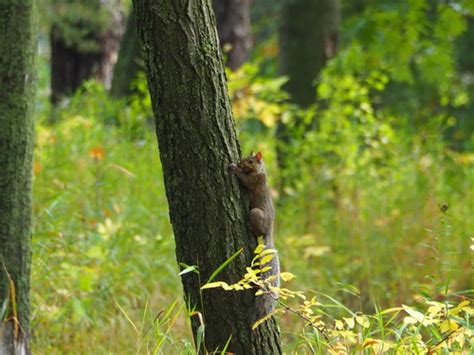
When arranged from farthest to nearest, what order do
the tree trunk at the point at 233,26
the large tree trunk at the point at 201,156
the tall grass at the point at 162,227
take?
the tree trunk at the point at 233,26 → the tall grass at the point at 162,227 → the large tree trunk at the point at 201,156

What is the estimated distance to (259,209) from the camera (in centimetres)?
391

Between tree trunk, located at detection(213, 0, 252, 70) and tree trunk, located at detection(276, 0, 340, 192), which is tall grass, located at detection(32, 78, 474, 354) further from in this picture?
tree trunk, located at detection(213, 0, 252, 70)

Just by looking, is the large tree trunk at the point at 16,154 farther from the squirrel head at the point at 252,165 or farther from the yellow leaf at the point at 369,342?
the yellow leaf at the point at 369,342

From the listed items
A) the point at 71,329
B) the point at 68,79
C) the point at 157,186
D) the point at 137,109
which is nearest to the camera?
the point at 71,329

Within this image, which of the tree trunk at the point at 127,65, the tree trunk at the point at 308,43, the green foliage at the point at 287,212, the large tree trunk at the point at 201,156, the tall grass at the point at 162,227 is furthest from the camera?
the tree trunk at the point at 308,43

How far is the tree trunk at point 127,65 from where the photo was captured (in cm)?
909

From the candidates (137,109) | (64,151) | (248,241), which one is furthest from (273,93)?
(248,241)

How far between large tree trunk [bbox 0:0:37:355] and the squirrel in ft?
4.19

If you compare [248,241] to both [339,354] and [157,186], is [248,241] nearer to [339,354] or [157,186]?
[339,354]

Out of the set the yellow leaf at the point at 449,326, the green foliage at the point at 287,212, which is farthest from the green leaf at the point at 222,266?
the green foliage at the point at 287,212

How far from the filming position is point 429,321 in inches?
137

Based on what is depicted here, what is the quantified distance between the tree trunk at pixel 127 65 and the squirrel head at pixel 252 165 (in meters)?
4.93

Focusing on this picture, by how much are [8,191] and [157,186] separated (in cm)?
271

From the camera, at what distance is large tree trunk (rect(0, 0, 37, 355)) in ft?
14.9
